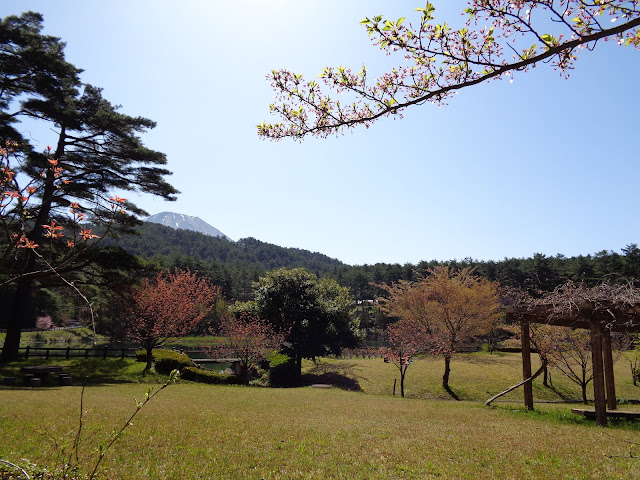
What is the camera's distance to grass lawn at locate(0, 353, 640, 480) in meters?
6.12

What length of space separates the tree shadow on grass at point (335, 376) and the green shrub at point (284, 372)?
80cm

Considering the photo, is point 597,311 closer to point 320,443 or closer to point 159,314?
point 320,443

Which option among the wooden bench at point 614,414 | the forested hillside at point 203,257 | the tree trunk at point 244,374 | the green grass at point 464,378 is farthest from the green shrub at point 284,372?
the forested hillside at point 203,257

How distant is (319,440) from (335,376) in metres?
20.4

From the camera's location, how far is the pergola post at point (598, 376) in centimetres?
1077

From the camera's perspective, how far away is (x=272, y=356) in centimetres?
2895

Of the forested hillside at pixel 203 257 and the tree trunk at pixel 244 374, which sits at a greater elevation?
the forested hillside at pixel 203 257

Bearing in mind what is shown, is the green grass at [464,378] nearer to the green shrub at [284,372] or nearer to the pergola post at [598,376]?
the green shrub at [284,372]

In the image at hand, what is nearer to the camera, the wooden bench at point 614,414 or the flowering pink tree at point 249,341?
the wooden bench at point 614,414

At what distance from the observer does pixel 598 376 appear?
35.9 feet

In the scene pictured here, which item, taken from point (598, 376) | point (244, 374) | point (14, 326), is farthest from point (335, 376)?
point (14, 326)

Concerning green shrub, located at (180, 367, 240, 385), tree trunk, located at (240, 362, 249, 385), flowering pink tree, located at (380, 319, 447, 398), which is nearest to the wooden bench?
flowering pink tree, located at (380, 319, 447, 398)

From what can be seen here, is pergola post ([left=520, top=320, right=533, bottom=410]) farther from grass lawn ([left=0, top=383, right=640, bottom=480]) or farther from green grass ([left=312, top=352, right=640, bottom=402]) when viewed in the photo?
green grass ([left=312, top=352, right=640, bottom=402])

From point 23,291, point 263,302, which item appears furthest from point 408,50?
point 263,302
